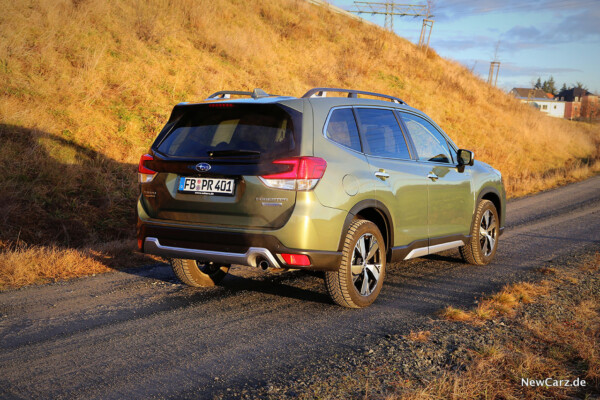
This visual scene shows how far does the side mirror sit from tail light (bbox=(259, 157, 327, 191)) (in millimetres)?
2931

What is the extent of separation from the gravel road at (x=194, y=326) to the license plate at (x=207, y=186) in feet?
3.57

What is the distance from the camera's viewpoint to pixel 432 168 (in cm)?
634

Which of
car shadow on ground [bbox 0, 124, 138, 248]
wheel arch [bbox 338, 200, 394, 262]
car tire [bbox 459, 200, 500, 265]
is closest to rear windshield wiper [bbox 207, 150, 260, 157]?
wheel arch [bbox 338, 200, 394, 262]

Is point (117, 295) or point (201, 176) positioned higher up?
point (201, 176)

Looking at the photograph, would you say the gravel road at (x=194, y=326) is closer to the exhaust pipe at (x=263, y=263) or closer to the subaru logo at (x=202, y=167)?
the exhaust pipe at (x=263, y=263)

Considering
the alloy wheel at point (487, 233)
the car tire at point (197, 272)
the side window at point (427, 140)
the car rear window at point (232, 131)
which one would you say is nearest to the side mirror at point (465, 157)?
the side window at point (427, 140)

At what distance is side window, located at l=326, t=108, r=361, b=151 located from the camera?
5062mm

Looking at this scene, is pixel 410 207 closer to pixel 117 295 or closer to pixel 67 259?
pixel 117 295

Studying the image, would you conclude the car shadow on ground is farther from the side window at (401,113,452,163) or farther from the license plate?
the side window at (401,113,452,163)

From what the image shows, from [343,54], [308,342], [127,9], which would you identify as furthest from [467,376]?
[343,54]

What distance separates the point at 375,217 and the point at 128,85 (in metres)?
9.73

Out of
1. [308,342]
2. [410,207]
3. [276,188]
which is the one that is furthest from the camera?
[410,207]

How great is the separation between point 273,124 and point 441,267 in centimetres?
350

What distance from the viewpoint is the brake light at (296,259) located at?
15.2 feet
